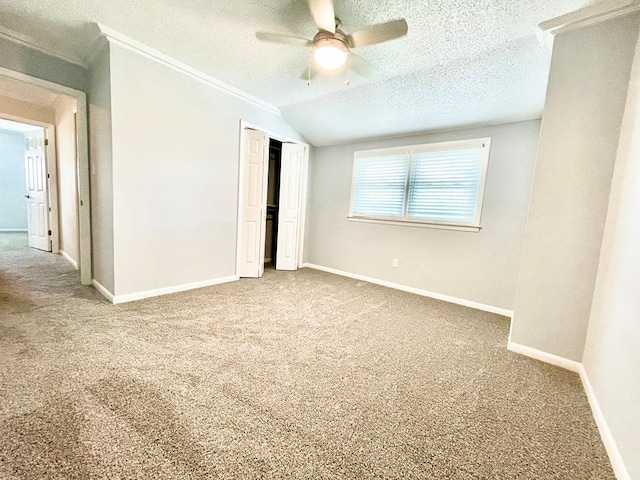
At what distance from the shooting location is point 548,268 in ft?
6.48

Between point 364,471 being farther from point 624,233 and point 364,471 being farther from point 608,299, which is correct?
point 624,233

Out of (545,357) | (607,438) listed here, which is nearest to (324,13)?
(607,438)

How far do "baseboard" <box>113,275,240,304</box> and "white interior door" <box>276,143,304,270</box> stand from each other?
42.3 inches

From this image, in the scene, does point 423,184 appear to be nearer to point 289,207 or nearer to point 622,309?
point 289,207

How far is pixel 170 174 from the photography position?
9.51 ft

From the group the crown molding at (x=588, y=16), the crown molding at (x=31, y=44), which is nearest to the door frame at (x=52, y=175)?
the crown molding at (x=31, y=44)

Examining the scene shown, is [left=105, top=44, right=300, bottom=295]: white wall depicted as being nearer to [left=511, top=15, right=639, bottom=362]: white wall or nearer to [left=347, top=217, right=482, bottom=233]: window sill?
[left=347, top=217, right=482, bottom=233]: window sill

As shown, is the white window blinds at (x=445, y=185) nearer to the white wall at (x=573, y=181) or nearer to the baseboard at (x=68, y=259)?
the white wall at (x=573, y=181)

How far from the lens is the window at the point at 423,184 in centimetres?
324

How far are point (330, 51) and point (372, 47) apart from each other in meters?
0.59

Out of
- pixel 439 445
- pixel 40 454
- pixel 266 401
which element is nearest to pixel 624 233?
pixel 439 445

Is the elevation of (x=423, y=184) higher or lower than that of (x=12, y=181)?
higher

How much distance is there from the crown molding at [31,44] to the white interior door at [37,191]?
2.62 m

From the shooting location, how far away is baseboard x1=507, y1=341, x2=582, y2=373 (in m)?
1.93
